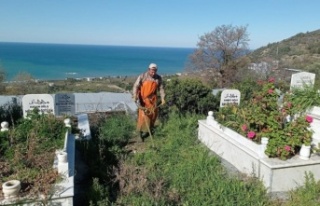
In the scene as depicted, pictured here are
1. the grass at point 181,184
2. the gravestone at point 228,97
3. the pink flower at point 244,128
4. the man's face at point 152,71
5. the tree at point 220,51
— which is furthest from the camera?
the tree at point 220,51

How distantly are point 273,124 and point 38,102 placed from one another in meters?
5.23

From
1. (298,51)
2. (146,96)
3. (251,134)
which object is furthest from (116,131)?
(298,51)

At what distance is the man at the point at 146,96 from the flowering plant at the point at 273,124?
1.78 meters

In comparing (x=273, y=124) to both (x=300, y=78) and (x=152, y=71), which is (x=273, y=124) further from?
(x=300, y=78)

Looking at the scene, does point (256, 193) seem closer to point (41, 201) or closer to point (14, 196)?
point (41, 201)

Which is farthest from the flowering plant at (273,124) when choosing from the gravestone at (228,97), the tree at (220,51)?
the tree at (220,51)

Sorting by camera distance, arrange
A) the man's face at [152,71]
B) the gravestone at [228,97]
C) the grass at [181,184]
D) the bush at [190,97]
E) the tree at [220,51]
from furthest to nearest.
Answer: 1. the tree at [220,51]
2. the bush at [190,97]
3. the gravestone at [228,97]
4. the man's face at [152,71]
5. the grass at [181,184]

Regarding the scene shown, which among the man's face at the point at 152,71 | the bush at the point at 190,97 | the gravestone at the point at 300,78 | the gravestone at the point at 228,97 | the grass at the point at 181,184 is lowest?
the grass at the point at 181,184

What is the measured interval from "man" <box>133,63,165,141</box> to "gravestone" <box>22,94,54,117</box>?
80.5 inches

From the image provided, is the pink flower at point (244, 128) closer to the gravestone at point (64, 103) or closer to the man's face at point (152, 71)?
the man's face at point (152, 71)

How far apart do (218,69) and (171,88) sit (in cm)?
990

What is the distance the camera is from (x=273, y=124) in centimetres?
510

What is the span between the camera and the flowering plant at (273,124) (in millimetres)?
4754

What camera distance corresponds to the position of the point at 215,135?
632 cm
